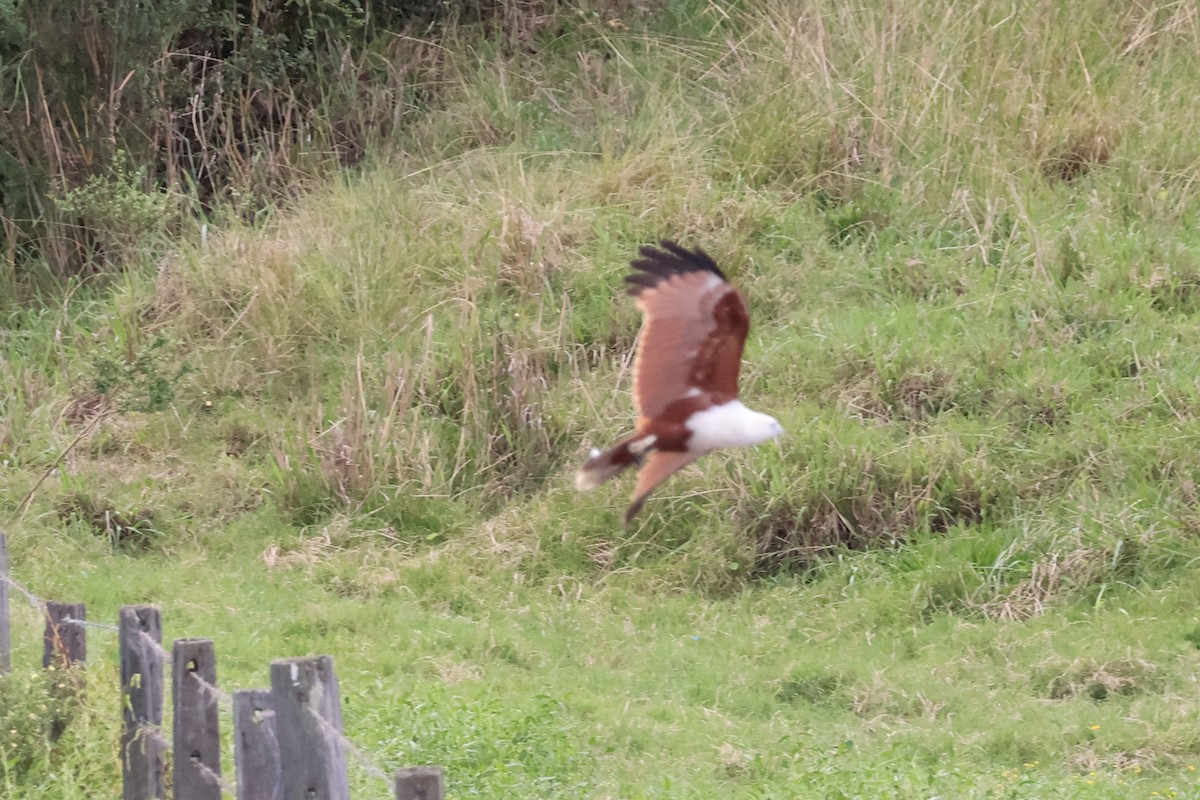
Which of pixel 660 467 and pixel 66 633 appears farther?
pixel 66 633

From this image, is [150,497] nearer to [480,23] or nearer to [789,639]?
[789,639]

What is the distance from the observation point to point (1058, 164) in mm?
8445

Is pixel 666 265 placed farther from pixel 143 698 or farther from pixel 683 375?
pixel 143 698

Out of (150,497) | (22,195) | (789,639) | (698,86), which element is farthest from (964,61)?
(22,195)

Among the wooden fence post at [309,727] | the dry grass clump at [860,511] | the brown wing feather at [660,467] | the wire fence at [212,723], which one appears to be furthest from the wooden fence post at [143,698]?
the dry grass clump at [860,511]

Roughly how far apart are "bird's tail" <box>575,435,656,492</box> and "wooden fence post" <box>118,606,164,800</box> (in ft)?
3.89

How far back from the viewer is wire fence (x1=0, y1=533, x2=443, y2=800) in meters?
2.66

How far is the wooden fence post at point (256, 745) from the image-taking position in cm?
283

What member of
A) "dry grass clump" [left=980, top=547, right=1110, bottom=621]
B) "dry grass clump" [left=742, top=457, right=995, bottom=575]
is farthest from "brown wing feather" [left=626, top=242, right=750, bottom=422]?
"dry grass clump" [left=742, top=457, right=995, bottom=575]

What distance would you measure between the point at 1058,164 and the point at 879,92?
1042 millimetres

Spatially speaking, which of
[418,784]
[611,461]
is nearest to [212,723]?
[611,461]

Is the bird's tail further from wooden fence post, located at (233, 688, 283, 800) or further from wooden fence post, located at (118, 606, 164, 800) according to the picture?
wooden fence post, located at (118, 606, 164, 800)

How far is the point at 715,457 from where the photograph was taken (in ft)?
22.3

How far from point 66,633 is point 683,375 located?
6.42 feet
